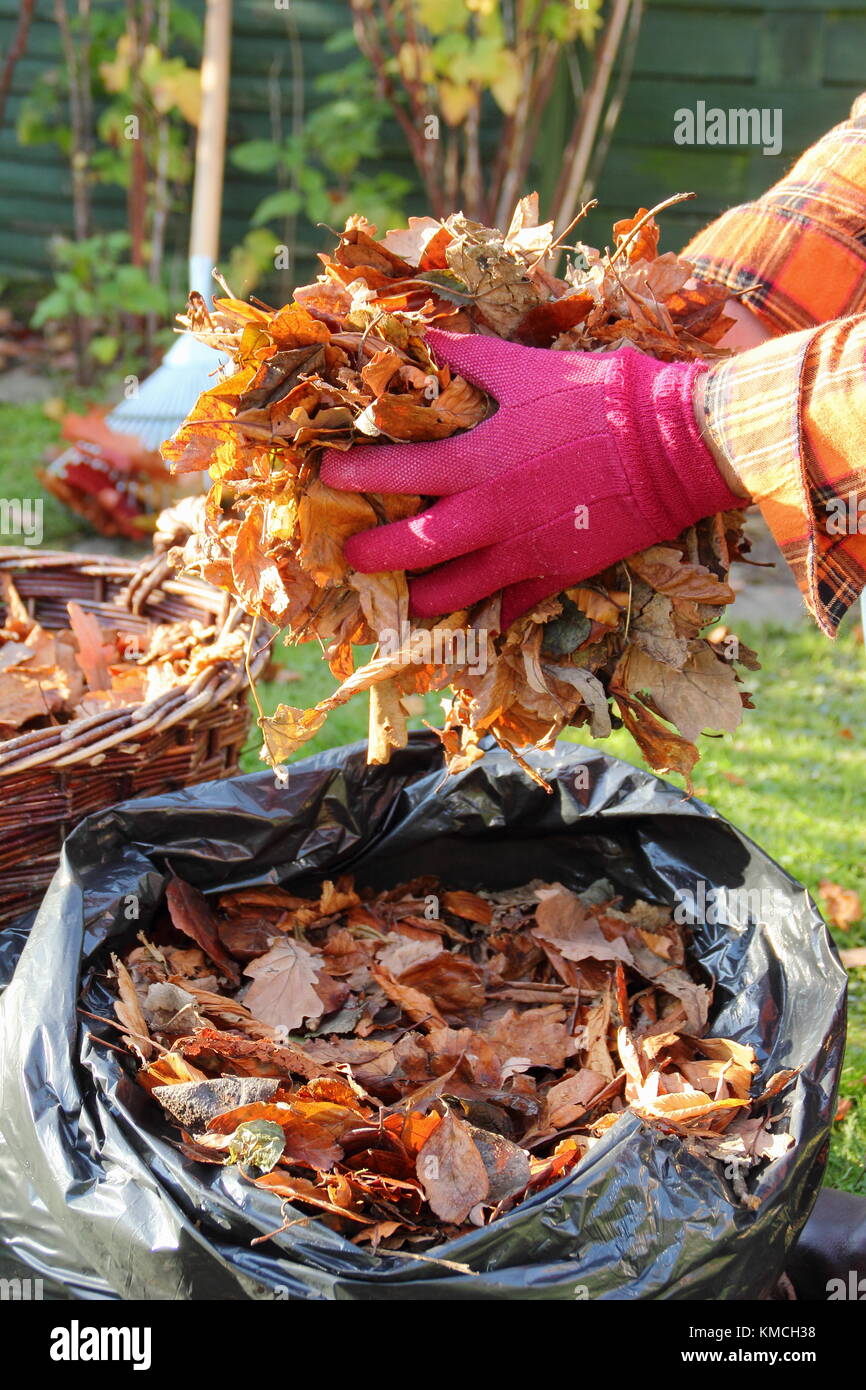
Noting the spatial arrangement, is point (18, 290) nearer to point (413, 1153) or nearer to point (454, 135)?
point (454, 135)

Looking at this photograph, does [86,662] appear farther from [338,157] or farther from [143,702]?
[338,157]

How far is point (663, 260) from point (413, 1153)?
3.83 feet

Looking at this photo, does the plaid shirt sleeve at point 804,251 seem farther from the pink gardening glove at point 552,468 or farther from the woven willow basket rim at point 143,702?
the woven willow basket rim at point 143,702

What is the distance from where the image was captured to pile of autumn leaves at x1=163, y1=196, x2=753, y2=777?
4.49ft

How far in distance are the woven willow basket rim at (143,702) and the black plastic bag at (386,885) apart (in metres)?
0.11

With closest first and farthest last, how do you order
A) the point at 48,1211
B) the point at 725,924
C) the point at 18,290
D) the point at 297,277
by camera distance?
the point at 48,1211 < the point at 725,924 < the point at 297,277 < the point at 18,290

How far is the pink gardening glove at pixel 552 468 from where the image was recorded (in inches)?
53.4

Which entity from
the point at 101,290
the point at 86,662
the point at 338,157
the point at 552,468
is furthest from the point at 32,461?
the point at 552,468

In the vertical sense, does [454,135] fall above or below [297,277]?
above

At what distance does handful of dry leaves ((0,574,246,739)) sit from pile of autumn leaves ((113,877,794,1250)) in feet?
1.39

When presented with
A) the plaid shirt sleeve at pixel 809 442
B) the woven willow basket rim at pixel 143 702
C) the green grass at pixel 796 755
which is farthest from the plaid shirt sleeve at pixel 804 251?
the woven willow basket rim at pixel 143 702

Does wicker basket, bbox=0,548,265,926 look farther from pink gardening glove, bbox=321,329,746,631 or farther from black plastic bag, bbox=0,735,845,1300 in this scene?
pink gardening glove, bbox=321,329,746,631
